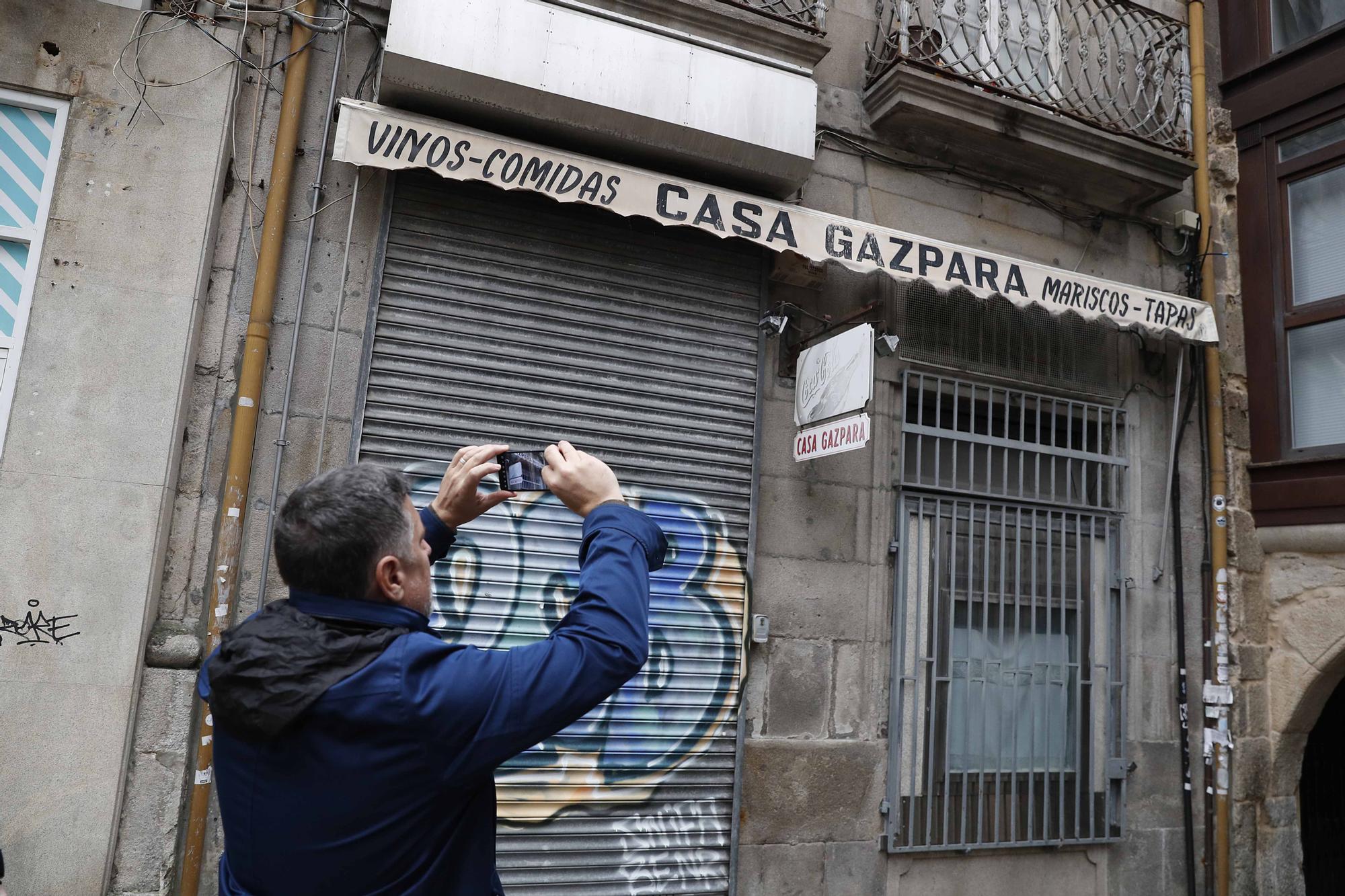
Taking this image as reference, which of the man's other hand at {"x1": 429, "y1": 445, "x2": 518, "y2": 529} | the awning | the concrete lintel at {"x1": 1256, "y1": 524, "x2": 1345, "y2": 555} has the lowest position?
the man's other hand at {"x1": 429, "y1": 445, "x2": 518, "y2": 529}

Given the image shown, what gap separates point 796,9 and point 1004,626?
13.7 feet

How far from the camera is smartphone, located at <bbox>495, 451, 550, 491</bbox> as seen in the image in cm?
200

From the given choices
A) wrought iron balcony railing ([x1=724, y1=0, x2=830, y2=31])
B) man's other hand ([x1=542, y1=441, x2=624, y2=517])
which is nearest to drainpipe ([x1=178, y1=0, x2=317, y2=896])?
wrought iron balcony railing ([x1=724, y1=0, x2=830, y2=31])

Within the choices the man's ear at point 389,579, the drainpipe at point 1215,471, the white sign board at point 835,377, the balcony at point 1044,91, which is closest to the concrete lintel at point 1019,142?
the balcony at point 1044,91

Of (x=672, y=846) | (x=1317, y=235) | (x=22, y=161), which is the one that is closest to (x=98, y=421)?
(x=22, y=161)

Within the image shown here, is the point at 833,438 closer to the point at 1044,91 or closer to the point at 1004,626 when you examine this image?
the point at 1004,626

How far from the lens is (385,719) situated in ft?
5.37

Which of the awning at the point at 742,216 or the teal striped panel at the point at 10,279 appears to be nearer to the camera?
the teal striped panel at the point at 10,279

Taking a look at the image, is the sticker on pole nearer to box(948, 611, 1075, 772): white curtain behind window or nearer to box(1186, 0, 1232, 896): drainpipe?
box(948, 611, 1075, 772): white curtain behind window

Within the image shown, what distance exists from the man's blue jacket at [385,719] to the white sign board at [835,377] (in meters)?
3.42

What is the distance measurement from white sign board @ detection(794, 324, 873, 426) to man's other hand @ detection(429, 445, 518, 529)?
3.13 metres

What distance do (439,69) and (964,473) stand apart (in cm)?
400

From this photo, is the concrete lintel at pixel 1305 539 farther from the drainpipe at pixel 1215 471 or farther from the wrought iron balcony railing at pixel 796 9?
the wrought iron balcony railing at pixel 796 9

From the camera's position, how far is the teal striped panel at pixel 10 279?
4332mm
